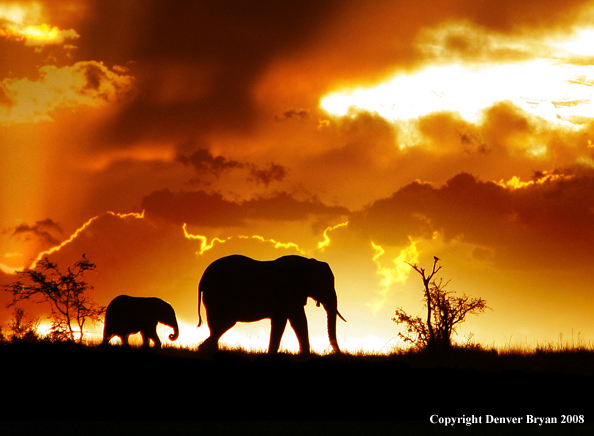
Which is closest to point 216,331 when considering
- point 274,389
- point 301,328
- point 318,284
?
point 301,328

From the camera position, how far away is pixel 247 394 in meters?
12.9

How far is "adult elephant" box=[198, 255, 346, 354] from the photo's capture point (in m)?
23.2

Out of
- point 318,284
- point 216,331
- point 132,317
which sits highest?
point 318,284

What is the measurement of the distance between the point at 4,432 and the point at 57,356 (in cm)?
473

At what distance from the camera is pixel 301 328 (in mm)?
22766

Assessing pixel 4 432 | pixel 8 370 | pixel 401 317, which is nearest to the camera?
pixel 4 432

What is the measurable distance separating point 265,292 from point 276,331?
4.50 feet

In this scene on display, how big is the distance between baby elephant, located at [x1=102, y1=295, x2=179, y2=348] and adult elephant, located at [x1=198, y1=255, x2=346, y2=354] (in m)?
3.43

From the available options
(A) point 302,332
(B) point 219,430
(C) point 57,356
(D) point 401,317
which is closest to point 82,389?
(C) point 57,356

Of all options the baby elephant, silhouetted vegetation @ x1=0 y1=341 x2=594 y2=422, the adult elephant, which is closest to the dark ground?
silhouetted vegetation @ x1=0 y1=341 x2=594 y2=422

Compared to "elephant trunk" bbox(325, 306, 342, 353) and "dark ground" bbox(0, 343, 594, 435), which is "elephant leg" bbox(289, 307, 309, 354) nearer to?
"elephant trunk" bbox(325, 306, 342, 353)

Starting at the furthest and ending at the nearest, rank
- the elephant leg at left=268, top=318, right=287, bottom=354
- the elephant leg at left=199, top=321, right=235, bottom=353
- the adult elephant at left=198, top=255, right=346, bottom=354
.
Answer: the elephant leg at left=199, top=321, right=235, bottom=353 < the adult elephant at left=198, top=255, right=346, bottom=354 < the elephant leg at left=268, top=318, right=287, bottom=354

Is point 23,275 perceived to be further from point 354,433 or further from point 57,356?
point 354,433

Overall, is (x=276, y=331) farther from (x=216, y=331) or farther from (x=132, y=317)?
(x=132, y=317)
